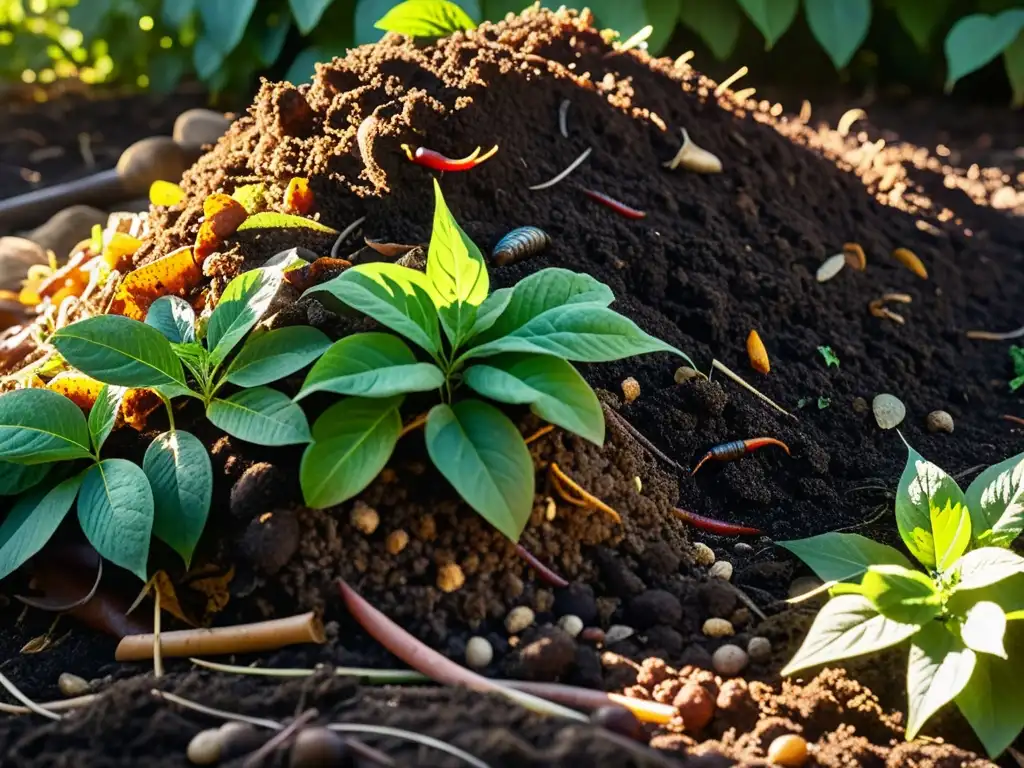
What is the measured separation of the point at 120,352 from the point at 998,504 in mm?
1374

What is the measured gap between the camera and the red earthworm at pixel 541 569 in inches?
64.0

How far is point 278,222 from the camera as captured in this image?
1972mm

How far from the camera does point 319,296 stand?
5.89 ft

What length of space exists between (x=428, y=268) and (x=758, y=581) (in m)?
0.73

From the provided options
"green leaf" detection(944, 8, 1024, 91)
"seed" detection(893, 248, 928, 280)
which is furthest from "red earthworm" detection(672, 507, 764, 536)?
"green leaf" detection(944, 8, 1024, 91)

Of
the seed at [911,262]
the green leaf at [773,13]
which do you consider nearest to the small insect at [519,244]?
the seed at [911,262]

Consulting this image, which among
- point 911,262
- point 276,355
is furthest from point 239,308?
point 911,262

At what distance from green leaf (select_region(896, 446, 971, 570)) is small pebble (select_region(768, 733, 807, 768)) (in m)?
0.37

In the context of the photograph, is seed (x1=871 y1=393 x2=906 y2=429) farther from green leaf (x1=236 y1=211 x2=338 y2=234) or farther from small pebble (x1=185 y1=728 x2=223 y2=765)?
small pebble (x1=185 y1=728 x2=223 y2=765)

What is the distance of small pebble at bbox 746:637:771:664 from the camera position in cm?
156

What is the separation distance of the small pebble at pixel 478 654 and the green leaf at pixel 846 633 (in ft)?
1.32

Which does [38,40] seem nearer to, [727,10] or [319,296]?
[727,10]

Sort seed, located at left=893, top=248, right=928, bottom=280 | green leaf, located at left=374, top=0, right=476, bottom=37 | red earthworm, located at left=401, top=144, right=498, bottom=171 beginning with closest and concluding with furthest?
red earthworm, located at left=401, top=144, right=498, bottom=171, green leaf, located at left=374, top=0, right=476, bottom=37, seed, located at left=893, top=248, right=928, bottom=280

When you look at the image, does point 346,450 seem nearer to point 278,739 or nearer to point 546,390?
point 546,390
